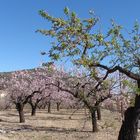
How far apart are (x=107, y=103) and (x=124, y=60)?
42.5 meters

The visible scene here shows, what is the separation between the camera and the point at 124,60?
1816 cm

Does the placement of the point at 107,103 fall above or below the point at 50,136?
above

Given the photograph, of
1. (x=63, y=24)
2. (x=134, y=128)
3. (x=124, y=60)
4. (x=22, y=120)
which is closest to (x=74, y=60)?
(x=63, y=24)

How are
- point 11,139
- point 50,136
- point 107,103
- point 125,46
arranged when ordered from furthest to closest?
1. point 107,103
2. point 50,136
3. point 11,139
4. point 125,46

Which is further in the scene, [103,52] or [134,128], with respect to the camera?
[134,128]

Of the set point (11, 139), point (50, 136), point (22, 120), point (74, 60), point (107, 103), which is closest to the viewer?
point (74, 60)

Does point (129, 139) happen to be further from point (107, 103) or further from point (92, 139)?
point (107, 103)

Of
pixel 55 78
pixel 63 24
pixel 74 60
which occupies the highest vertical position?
pixel 55 78

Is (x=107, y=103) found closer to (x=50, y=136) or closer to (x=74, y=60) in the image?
(x=50, y=136)

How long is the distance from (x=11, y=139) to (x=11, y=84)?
2908 cm

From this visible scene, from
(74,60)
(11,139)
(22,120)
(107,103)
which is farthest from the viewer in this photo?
(107,103)

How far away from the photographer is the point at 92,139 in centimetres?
3503

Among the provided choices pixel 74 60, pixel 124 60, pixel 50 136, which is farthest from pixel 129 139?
pixel 50 136

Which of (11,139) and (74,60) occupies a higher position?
(74,60)
